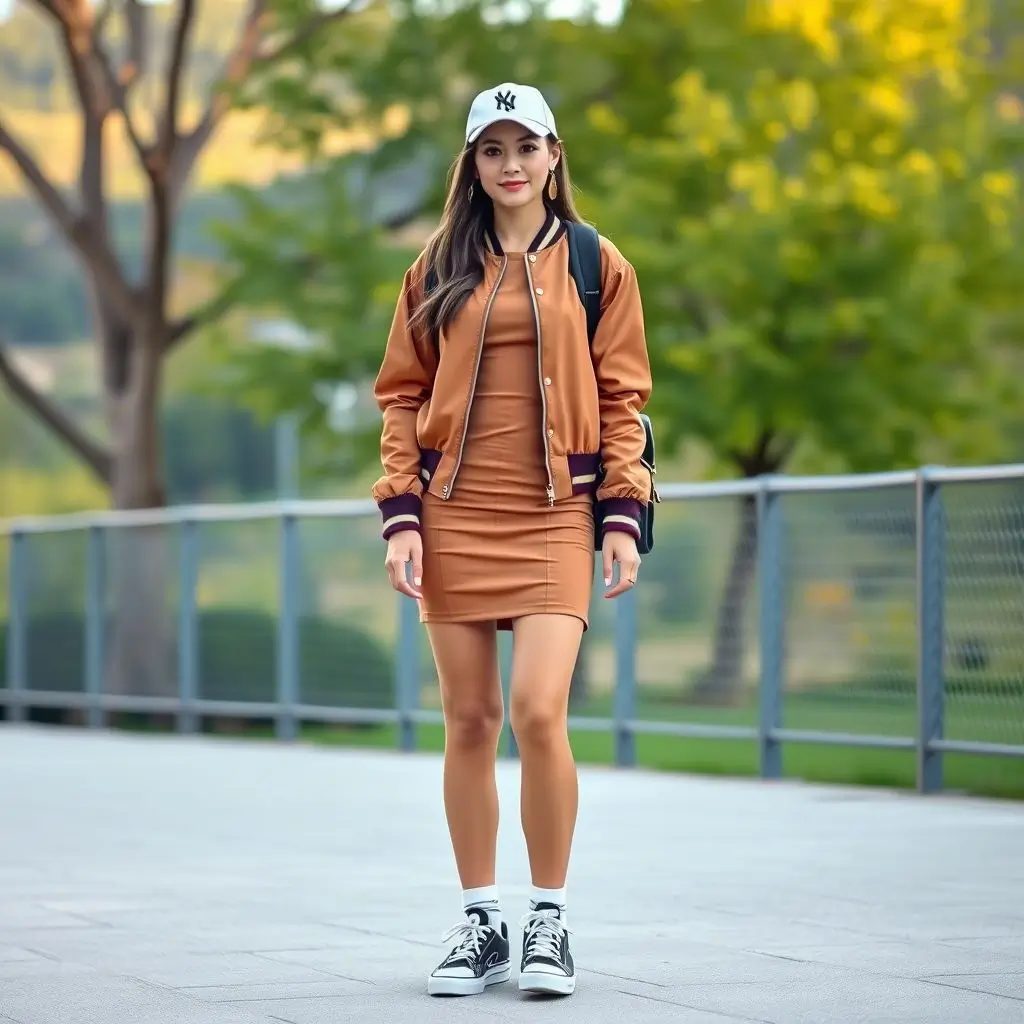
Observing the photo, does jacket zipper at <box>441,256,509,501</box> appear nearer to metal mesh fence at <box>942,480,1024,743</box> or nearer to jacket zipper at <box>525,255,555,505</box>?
jacket zipper at <box>525,255,555,505</box>

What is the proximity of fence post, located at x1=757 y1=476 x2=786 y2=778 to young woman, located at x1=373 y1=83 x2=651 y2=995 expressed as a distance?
6.08 m

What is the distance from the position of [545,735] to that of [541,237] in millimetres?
1090

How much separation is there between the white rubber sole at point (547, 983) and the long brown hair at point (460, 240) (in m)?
1.40

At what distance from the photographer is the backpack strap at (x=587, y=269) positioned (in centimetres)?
529

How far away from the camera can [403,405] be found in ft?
17.7

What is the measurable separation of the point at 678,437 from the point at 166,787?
1351 cm

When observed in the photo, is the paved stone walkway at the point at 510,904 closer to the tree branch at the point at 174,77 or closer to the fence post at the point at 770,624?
the fence post at the point at 770,624

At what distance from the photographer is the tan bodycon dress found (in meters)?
5.23

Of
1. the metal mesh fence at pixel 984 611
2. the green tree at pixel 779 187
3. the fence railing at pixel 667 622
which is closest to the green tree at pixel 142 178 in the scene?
the green tree at pixel 779 187

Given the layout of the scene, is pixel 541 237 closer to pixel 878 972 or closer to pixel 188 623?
pixel 878 972

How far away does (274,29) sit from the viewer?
78.4 ft

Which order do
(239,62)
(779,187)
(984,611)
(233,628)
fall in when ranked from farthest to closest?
(779,187) < (239,62) < (233,628) < (984,611)

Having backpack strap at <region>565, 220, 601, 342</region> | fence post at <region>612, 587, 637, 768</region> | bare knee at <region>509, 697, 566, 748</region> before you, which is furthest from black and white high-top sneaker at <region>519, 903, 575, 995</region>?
fence post at <region>612, 587, 637, 768</region>

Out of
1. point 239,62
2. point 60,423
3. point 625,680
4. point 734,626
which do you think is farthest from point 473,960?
point 239,62
